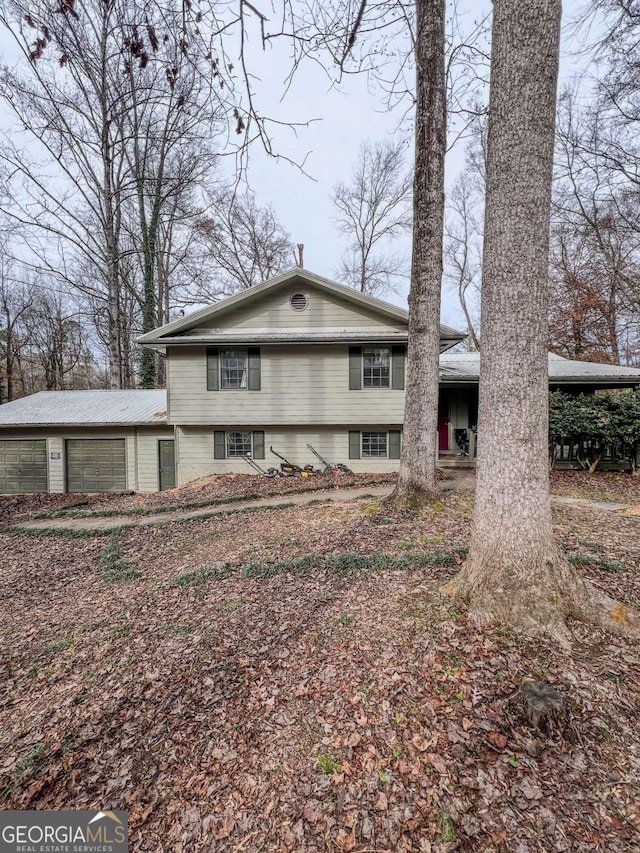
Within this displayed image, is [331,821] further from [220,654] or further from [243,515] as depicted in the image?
[243,515]

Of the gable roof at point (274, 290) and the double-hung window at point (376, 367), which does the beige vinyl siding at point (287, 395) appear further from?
the gable roof at point (274, 290)

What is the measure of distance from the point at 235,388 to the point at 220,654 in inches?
354

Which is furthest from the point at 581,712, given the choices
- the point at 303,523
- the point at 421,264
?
the point at 421,264

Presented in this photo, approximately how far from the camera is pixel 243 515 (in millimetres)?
7652

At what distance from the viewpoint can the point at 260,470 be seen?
11.6 meters

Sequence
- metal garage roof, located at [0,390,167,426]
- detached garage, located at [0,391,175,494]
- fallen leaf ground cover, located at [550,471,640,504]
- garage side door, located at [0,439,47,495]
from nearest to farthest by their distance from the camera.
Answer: fallen leaf ground cover, located at [550,471,640,504] < metal garage roof, located at [0,390,167,426] < detached garage, located at [0,391,175,494] < garage side door, located at [0,439,47,495]

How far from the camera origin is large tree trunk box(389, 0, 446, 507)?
20.0 ft

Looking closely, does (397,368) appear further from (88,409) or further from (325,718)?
(88,409)

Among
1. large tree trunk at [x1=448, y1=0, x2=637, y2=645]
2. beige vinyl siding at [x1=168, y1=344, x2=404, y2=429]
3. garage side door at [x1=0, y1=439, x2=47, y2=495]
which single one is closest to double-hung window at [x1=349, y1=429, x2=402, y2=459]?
beige vinyl siding at [x1=168, y1=344, x2=404, y2=429]

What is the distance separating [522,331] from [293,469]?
908 cm

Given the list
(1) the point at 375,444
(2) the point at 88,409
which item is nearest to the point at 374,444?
(1) the point at 375,444

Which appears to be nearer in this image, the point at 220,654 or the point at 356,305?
the point at 220,654

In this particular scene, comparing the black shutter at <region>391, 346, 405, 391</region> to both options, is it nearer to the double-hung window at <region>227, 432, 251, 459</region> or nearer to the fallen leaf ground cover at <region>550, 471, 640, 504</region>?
the fallen leaf ground cover at <region>550, 471, 640, 504</region>

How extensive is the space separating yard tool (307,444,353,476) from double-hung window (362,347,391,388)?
2501 mm
